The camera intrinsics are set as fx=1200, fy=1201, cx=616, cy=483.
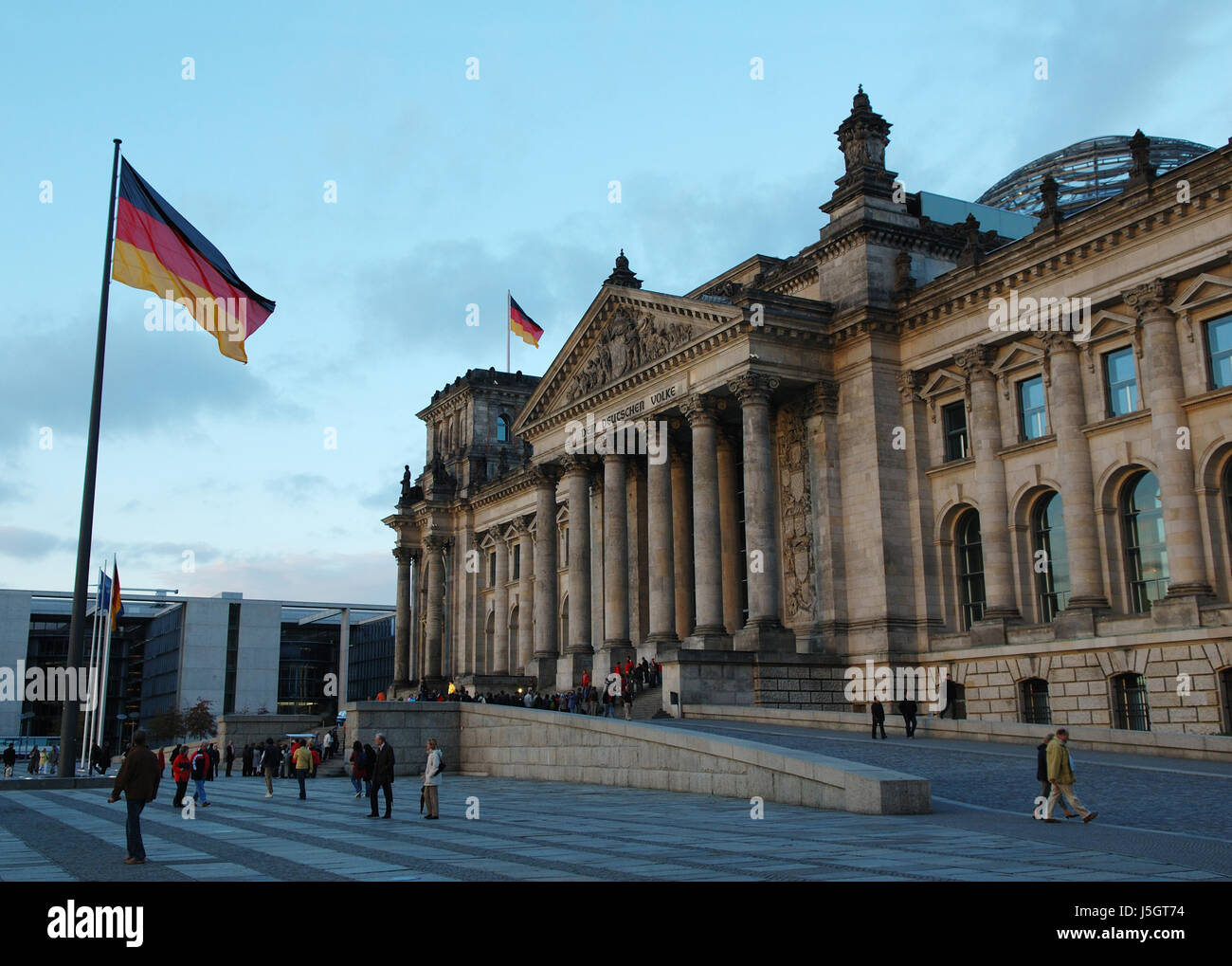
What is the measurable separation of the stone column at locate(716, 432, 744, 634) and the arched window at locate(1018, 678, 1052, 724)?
13.0 meters

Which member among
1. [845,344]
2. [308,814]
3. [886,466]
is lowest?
[308,814]

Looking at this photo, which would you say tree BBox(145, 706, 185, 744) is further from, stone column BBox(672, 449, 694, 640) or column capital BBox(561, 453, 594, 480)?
stone column BBox(672, 449, 694, 640)

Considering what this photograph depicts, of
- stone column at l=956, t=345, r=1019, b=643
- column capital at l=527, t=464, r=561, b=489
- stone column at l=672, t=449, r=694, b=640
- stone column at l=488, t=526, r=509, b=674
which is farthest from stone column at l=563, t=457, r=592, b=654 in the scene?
stone column at l=956, t=345, r=1019, b=643

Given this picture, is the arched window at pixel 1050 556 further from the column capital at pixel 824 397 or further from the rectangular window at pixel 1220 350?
the column capital at pixel 824 397

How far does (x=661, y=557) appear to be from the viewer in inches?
1876

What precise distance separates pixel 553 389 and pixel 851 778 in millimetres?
39359

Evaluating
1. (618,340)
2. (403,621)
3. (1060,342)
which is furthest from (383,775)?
(403,621)

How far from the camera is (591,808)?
22.0m

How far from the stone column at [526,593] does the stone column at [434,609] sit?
8289 mm

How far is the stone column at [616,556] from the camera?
5060 cm

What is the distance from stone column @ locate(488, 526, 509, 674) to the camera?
2788 inches

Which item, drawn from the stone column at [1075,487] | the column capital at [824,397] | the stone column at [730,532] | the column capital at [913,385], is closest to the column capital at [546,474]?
the stone column at [730,532]
